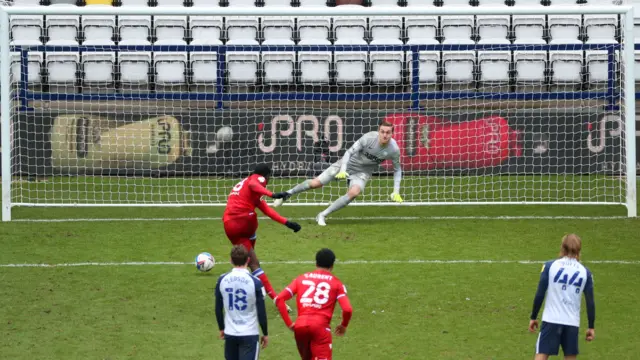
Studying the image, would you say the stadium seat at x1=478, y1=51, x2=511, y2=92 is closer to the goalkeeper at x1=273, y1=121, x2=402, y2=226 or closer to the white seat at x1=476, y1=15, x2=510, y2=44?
the white seat at x1=476, y1=15, x2=510, y2=44

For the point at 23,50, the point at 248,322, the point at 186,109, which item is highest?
the point at 23,50

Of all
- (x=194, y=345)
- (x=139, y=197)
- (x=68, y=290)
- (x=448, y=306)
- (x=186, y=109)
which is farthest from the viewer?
(x=186, y=109)

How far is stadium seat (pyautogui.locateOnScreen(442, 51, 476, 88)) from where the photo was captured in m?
19.2

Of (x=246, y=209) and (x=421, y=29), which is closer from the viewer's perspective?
(x=246, y=209)

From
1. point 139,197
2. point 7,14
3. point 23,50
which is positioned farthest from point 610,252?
point 23,50

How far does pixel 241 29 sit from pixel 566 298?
46.4 feet

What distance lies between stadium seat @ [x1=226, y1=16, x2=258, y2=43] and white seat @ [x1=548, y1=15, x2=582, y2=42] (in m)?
6.77

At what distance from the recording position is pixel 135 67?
19125 mm

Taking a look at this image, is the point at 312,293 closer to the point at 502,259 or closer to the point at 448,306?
the point at 448,306

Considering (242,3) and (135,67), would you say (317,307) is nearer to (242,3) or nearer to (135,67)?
(135,67)

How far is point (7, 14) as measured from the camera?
1429cm

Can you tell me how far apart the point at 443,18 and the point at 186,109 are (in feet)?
20.9

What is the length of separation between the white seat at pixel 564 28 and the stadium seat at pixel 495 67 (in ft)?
5.32

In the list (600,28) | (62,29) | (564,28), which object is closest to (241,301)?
(62,29)
